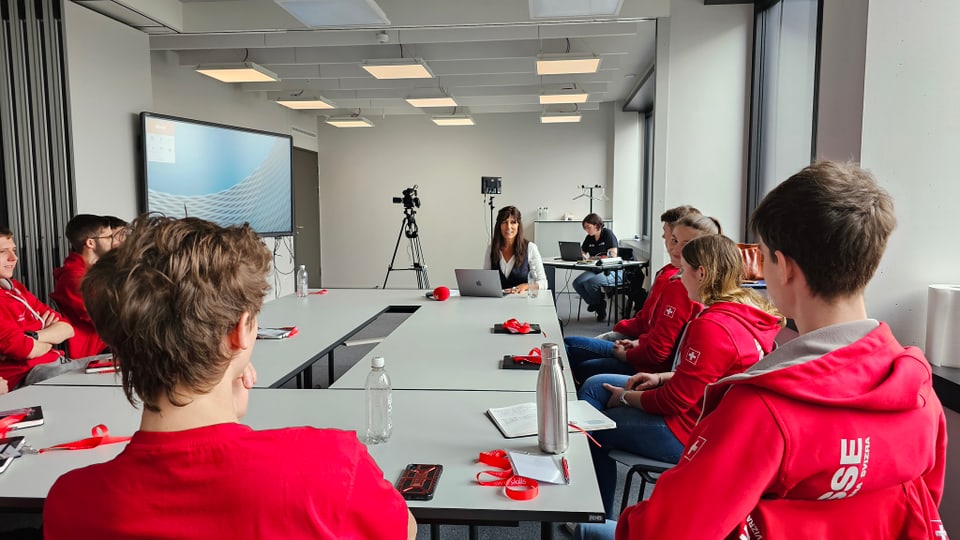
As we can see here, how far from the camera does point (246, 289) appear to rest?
88 cm

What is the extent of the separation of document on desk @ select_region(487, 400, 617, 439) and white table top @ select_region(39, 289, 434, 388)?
790 mm

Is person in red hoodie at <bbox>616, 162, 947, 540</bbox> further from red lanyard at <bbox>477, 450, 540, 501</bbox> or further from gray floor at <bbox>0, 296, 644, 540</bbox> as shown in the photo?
gray floor at <bbox>0, 296, 644, 540</bbox>

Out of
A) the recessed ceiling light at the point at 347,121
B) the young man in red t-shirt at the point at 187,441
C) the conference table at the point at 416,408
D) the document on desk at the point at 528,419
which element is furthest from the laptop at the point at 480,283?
the recessed ceiling light at the point at 347,121

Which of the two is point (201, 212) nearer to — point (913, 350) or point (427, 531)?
point (427, 531)

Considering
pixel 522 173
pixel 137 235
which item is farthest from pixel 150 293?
pixel 522 173

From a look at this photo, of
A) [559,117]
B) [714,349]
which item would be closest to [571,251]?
[559,117]

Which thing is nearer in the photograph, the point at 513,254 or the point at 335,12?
the point at 335,12

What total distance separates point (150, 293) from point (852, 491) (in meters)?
1.04

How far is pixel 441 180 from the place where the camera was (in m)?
10.4

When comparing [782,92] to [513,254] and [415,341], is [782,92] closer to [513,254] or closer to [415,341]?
[513,254]

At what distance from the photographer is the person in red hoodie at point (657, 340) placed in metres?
2.67

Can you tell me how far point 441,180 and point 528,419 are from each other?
29.3 feet

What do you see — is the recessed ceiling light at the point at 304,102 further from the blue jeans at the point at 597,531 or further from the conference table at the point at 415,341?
the blue jeans at the point at 597,531

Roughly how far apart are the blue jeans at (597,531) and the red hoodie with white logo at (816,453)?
46 centimetres
